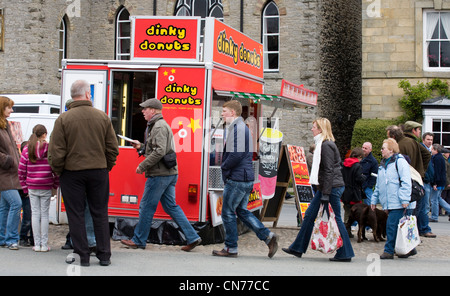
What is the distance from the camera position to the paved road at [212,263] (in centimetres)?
764

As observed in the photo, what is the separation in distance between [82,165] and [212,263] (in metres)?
2.04

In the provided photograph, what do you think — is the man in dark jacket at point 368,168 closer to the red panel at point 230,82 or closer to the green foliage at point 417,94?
the red panel at point 230,82

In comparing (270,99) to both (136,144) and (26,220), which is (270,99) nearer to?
(136,144)

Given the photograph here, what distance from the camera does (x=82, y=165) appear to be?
7.66 m

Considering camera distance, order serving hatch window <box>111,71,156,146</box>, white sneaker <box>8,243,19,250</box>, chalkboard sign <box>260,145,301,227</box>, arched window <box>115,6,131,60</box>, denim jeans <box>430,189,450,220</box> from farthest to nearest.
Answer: arched window <box>115,6,131,60</box>
denim jeans <box>430,189,450,220</box>
chalkboard sign <box>260,145,301,227</box>
serving hatch window <box>111,71,156,146</box>
white sneaker <box>8,243,19,250</box>

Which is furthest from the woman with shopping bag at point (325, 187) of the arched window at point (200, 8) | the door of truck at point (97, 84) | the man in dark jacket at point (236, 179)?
the arched window at point (200, 8)

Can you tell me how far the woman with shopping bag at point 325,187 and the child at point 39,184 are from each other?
3221mm

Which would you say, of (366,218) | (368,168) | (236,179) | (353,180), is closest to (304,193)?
(353,180)

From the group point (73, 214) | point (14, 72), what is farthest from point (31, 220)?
point (14, 72)

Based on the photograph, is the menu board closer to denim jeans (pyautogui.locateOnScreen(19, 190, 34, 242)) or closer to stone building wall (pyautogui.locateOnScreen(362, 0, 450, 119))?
denim jeans (pyautogui.locateOnScreen(19, 190, 34, 242))

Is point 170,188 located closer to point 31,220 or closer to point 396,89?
point 31,220

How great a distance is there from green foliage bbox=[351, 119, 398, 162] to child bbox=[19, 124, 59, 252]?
533 inches

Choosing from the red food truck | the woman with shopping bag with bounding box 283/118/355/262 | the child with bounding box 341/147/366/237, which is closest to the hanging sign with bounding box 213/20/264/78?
the red food truck

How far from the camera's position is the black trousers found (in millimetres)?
7723
